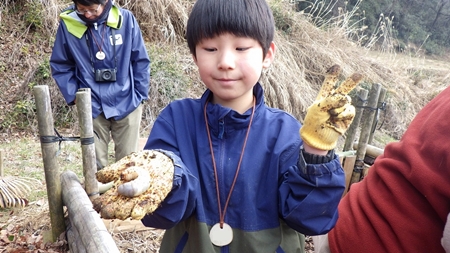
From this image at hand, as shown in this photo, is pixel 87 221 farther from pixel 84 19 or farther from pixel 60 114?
pixel 60 114

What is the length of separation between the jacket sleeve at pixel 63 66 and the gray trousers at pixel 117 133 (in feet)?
1.00

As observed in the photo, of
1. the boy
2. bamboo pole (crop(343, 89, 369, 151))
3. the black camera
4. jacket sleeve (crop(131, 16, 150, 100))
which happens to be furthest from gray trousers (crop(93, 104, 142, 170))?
the boy

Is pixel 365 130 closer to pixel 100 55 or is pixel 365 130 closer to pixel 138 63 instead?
pixel 138 63

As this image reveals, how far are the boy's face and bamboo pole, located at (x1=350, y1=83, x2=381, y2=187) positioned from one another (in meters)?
1.81

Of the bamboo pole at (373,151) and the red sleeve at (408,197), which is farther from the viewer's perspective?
the bamboo pole at (373,151)

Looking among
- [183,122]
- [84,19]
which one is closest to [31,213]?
[84,19]

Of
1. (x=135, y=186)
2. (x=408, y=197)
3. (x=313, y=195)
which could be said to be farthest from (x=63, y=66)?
(x=408, y=197)

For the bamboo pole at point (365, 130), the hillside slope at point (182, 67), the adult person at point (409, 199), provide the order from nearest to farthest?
the adult person at point (409, 199) < the bamboo pole at point (365, 130) < the hillside slope at point (182, 67)

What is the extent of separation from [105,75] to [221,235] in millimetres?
2168

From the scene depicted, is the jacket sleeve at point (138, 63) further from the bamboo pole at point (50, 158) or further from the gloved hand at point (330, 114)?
the gloved hand at point (330, 114)

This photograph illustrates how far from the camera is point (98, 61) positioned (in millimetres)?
2904

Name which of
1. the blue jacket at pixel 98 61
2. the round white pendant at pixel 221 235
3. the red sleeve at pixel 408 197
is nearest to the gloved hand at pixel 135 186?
the round white pendant at pixel 221 235

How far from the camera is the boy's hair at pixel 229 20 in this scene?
1.06 meters

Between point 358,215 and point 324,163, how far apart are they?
0.39 metres
